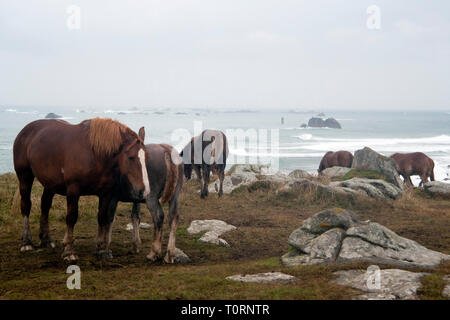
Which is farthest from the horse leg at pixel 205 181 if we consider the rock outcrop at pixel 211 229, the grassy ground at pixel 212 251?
the rock outcrop at pixel 211 229

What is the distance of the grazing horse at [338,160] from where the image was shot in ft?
89.8

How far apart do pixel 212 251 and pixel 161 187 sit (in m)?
2.18

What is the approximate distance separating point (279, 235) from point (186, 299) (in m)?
6.09

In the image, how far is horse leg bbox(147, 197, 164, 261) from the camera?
877 centimetres

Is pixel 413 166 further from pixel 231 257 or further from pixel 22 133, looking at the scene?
pixel 22 133

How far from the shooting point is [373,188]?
17.8 metres

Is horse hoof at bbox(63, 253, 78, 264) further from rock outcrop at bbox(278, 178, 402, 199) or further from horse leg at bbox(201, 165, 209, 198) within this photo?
rock outcrop at bbox(278, 178, 402, 199)

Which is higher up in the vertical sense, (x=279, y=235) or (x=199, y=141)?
(x=199, y=141)

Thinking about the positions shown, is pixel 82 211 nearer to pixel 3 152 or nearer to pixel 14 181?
pixel 14 181
